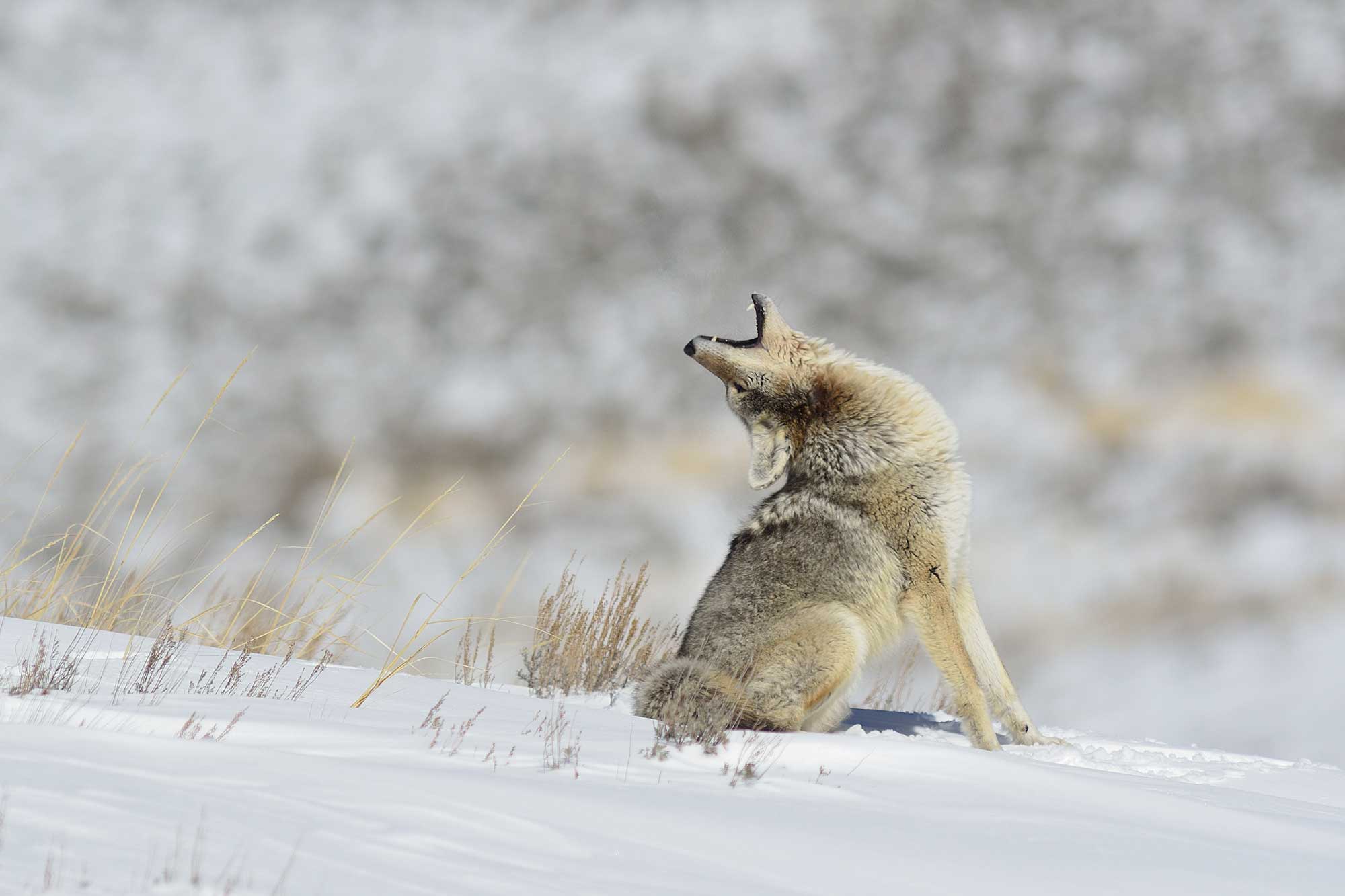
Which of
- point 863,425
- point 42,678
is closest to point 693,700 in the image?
point 863,425

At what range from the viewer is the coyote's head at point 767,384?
5492 millimetres

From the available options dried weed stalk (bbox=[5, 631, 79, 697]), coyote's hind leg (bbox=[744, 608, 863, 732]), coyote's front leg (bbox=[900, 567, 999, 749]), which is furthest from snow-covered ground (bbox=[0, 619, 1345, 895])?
coyote's front leg (bbox=[900, 567, 999, 749])

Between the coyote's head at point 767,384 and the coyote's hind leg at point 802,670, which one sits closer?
the coyote's hind leg at point 802,670

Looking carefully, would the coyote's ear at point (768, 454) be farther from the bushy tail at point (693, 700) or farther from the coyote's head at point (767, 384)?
the bushy tail at point (693, 700)

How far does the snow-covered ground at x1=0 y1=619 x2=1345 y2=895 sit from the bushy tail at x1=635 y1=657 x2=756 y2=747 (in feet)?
0.48

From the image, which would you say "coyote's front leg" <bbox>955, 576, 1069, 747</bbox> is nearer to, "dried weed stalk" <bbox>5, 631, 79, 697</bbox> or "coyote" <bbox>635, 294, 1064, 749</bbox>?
"coyote" <bbox>635, 294, 1064, 749</bbox>

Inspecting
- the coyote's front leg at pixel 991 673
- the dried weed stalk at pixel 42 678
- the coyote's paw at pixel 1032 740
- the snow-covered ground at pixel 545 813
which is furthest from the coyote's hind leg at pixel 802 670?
the dried weed stalk at pixel 42 678

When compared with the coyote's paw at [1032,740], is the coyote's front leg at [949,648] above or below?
above

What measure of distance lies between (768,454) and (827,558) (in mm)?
839

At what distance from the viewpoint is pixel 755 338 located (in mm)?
5648

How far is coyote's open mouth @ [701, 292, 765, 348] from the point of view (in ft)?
18.2

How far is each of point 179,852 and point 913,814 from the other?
84.9 inches

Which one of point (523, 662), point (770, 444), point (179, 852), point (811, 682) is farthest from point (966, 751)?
point (523, 662)

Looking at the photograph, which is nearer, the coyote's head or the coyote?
the coyote
